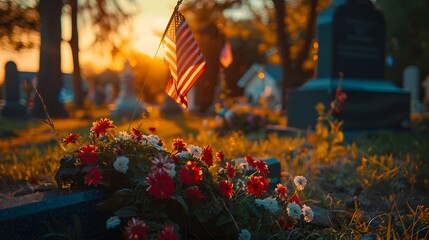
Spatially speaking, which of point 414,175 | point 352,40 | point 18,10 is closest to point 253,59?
point 18,10

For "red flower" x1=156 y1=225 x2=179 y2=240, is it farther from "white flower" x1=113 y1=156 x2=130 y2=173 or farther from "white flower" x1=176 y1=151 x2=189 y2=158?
"white flower" x1=176 y1=151 x2=189 y2=158

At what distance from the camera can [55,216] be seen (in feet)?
6.72

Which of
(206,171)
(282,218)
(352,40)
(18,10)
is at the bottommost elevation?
(282,218)

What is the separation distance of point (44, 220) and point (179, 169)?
745 mm

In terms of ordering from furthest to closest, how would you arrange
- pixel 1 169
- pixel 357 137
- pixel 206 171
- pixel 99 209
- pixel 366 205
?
1. pixel 357 137
2. pixel 1 169
3. pixel 366 205
4. pixel 206 171
5. pixel 99 209

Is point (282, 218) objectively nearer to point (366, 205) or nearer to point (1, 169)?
point (366, 205)

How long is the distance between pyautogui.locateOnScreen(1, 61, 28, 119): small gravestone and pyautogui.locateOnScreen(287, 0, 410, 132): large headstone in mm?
14121

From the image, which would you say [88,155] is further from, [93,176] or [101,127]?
[101,127]

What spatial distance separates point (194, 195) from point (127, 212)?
0.35 m

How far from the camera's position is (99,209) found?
220 centimetres

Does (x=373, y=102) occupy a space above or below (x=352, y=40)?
below

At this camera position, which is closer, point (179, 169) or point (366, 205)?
point (179, 169)

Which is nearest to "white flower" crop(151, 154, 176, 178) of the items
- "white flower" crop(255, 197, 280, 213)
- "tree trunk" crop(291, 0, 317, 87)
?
"white flower" crop(255, 197, 280, 213)

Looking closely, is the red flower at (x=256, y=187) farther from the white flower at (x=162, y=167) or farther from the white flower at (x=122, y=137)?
the white flower at (x=122, y=137)
